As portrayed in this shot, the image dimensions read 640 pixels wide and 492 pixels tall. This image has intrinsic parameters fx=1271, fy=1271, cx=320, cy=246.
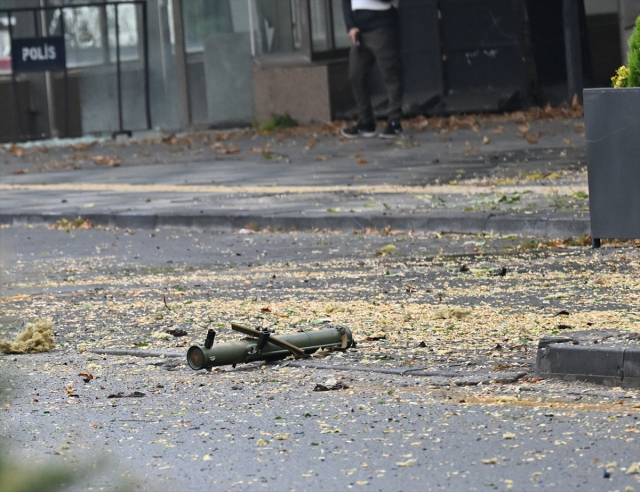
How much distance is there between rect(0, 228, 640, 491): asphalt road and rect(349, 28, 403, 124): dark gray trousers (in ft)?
22.5

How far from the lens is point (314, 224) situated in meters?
10.6

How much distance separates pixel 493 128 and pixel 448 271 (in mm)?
8858

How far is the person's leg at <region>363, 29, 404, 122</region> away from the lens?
50.3 feet

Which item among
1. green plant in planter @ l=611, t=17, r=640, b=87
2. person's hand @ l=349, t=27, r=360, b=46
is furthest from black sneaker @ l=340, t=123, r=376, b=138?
green plant in planter @ l=611, t=17, r=640, b=87

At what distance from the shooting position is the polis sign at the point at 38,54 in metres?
19.7

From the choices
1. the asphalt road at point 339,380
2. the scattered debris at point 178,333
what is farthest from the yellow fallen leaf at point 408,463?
the scattered debris at point 178,333

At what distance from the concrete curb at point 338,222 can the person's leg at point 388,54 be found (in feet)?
16.1

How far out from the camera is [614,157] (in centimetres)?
748

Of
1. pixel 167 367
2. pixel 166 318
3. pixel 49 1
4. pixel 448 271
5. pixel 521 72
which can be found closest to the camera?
pixel 167 367

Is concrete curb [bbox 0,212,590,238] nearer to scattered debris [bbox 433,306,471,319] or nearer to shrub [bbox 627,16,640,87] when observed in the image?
shrub [bbox 627,16,640,87]

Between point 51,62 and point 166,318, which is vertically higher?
point 51,62

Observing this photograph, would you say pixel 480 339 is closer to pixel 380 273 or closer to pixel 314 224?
pixel 380 273

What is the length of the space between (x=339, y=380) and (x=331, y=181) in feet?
26.9

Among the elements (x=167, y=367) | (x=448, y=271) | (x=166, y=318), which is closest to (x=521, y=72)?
(x=448, y=271)
